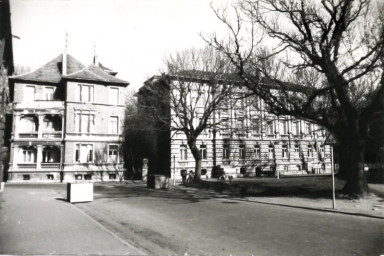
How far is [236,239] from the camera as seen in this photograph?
8.32 metres

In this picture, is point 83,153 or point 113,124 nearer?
point 83,153

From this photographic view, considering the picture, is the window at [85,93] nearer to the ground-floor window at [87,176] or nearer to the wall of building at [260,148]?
the ground-floor window at [87,176]

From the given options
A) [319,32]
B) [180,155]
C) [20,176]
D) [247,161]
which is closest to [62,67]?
[20,176]

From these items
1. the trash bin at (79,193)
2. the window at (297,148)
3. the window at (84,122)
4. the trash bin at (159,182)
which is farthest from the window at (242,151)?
the trash bin at (79,193)

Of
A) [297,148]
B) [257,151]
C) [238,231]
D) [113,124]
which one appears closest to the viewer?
[238,231]

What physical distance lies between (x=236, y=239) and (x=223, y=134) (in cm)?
3210

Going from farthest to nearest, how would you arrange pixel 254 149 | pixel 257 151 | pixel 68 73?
pixel 257 151 < pixel 254 149 < pixel 68 73

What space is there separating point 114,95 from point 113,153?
730 cm

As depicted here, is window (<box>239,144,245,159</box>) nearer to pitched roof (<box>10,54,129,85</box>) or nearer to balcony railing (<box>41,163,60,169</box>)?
pitched roof (<box>10,54,129,85</box>)

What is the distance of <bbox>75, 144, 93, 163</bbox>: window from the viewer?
36594mm

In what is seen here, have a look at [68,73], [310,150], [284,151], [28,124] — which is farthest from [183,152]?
[310,150]

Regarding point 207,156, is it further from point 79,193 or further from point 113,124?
point 79,193

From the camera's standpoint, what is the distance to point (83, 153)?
36.8 meters

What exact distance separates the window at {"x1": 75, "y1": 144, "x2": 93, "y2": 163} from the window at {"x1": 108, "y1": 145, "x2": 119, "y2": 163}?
2.20 meters
